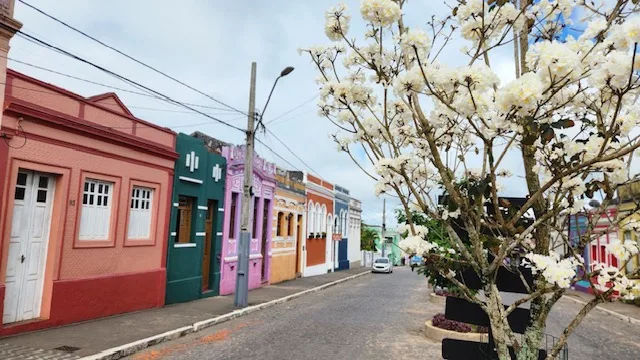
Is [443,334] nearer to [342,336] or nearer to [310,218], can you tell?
[342,336]

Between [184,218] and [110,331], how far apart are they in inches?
215

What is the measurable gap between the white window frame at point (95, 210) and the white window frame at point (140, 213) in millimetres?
738

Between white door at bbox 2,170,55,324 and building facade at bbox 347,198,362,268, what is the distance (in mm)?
27657

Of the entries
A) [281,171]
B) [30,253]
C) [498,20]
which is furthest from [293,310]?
[498,20]

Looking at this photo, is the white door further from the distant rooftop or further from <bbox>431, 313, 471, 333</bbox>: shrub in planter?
<bbox>431, 313, 471, 333</bbox>: shrub in planter

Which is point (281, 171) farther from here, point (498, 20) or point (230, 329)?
point (498, 20)

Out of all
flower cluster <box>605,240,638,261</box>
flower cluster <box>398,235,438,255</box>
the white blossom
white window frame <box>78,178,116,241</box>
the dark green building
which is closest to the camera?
the white blossom

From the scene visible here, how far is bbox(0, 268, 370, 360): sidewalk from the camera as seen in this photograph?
735cm

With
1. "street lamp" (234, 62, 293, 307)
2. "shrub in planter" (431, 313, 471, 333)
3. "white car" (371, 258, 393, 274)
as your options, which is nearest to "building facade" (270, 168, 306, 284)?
"street lamp" (234, 62, 293, 307)

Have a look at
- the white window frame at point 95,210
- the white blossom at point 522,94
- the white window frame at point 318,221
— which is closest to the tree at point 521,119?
the white blossom at point 522,94

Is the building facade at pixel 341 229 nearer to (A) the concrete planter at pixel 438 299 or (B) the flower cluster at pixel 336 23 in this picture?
(A) the concrete planter at pixel 438 299

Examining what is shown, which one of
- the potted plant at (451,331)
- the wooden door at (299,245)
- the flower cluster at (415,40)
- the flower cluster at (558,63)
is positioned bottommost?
the potted plant at (451,331)

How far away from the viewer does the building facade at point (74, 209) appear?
852 centimetres

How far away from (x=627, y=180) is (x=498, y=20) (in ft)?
4.30
